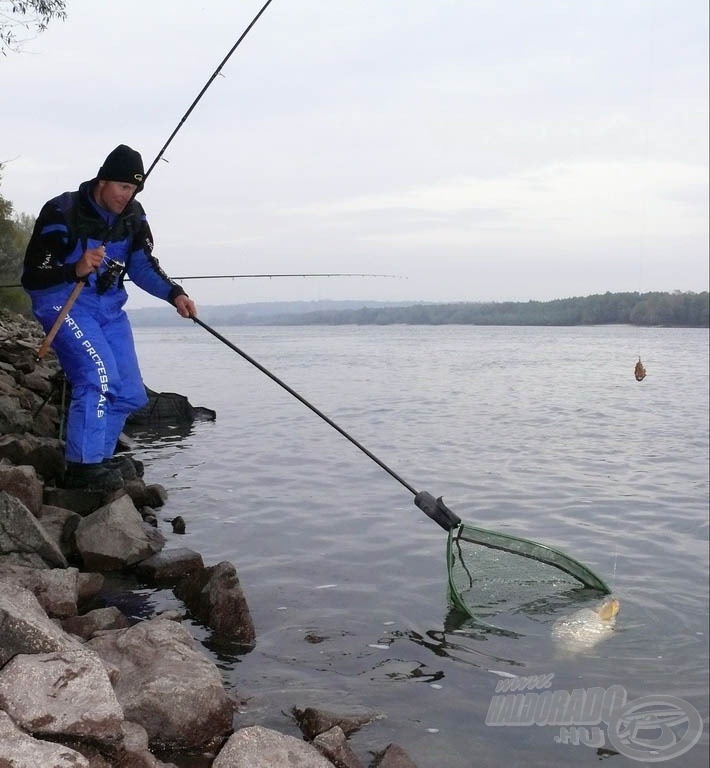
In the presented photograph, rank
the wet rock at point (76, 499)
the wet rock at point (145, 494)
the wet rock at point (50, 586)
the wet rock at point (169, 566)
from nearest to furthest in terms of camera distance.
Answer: the wet rock at point (50, 586), the wet rock at point (169, 566), the wet rock at point (76, 499), the wet rock at point (145, 494)

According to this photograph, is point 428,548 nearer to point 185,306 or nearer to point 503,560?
point 503,560

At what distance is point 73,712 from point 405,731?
1639 millimetres

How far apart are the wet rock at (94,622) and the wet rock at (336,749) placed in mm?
1355

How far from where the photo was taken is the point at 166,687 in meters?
3.47

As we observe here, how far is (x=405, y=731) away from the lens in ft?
12.8

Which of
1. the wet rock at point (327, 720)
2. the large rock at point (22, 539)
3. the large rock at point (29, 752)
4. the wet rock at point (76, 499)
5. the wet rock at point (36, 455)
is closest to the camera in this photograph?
the large rock at point (29, 752)

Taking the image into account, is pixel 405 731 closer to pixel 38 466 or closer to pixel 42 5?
pixel 38 466

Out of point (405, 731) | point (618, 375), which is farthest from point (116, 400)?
point (618, 375)

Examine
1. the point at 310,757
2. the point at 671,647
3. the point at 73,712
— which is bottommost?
the point at 671,647

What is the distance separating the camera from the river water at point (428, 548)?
4152 millimetres

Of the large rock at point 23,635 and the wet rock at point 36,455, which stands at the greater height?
the wet rock at point 36,455

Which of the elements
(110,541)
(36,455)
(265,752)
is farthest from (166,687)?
(36,455)

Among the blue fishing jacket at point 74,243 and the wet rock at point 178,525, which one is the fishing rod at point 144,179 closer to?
the blue fishing jacket at point 74,243

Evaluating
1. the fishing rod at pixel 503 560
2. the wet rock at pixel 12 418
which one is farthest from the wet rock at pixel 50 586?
the wet rock at pixel 12 418
